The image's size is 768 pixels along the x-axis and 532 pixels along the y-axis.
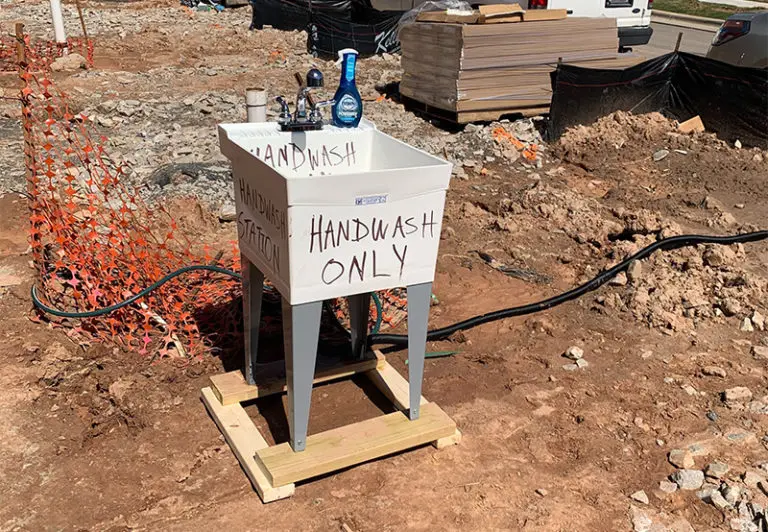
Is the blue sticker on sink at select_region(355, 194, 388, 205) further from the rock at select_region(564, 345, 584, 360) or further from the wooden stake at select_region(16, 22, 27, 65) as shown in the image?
the wooden stake at select_region(16, 22, 27, 65)

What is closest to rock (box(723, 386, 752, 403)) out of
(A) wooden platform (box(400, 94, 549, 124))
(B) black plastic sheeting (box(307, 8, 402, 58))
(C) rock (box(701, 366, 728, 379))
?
(C) rock (box(701, 366, 728, 379))

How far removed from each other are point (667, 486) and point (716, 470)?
27cm

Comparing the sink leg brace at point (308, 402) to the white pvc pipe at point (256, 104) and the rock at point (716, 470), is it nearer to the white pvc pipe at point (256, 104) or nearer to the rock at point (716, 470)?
the white pvc pipe at point (256, 104)

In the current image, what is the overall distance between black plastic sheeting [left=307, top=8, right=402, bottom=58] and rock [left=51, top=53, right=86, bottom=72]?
4.72 metres

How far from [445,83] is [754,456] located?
6.55 m

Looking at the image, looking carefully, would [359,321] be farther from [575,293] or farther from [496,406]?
[575,293]

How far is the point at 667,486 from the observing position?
127 inches

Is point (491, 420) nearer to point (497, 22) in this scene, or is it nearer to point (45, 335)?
point (45, 335)

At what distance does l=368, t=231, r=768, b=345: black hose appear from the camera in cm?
441

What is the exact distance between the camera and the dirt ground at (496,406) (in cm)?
308

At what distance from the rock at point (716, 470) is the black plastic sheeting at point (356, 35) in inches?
478

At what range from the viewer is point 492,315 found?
15.3ft

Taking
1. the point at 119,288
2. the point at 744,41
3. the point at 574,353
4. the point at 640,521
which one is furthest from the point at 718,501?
the point at 744,41

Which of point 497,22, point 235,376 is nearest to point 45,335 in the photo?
point 235,376
